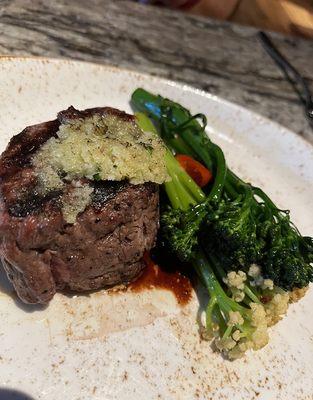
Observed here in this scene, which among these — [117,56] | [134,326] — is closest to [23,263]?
[134,326]

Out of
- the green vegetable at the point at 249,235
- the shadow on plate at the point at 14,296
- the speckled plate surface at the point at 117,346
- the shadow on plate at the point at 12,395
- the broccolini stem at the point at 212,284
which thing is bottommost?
the shadow on plate at the point at 14,296

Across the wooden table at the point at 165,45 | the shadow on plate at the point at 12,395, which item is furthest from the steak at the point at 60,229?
the wooden table at the point at 165,45

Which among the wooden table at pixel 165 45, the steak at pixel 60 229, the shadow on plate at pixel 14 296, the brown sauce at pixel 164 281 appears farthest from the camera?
the wooden table at pixel 165 45

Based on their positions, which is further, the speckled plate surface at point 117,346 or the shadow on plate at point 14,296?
the shadow on plate at point 14,296

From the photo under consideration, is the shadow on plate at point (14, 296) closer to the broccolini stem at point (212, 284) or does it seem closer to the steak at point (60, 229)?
the steak at point (60, 229)

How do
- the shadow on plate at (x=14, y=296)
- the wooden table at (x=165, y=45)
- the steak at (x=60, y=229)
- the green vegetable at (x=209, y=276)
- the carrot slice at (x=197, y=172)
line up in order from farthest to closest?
the wooden table at (x=165, y=45), the carrot slice at (x=197, y=172), the green vegetable at (x=209, y=276), the shadow on plate at (x=14, y=296), the steak at (x=60, y=229)

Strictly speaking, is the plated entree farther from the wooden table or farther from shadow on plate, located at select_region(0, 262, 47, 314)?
the wooden table

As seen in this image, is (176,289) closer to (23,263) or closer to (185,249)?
(185,249)
